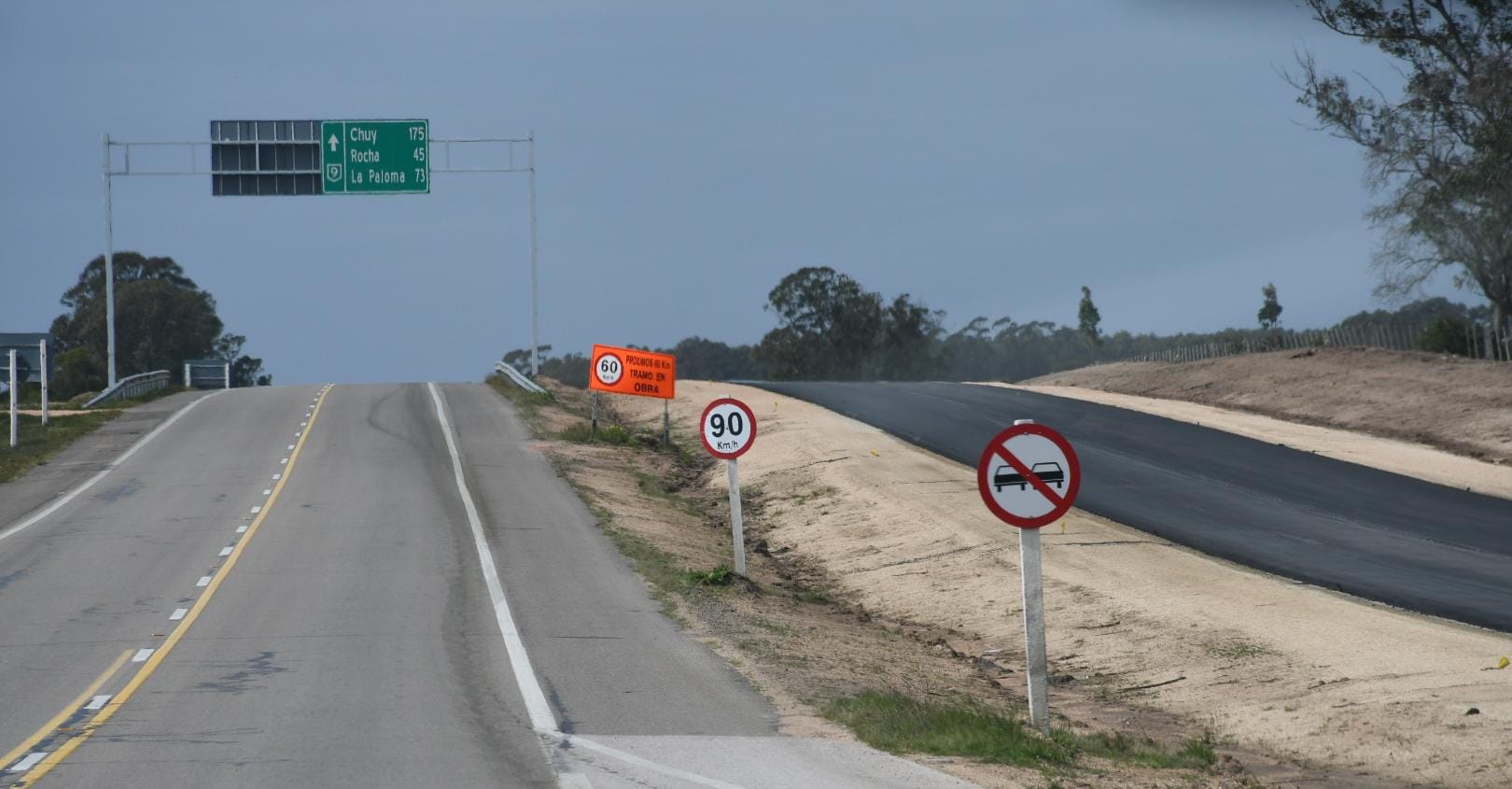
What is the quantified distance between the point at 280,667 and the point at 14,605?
633cm

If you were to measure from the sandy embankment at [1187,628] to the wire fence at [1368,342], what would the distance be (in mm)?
33015

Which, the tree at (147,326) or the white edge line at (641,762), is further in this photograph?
the tree at (147,326)

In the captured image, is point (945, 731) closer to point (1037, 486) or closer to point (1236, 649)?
point (1037, 486)

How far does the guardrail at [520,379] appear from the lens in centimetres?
5097

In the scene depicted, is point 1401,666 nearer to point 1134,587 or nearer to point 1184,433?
point 1134,587

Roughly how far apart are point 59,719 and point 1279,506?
20.2 metres

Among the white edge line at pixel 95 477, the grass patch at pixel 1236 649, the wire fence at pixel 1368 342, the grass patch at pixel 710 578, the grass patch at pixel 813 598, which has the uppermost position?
the wire fence at pixel 1368 342

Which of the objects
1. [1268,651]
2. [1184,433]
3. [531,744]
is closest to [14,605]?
[531,744]

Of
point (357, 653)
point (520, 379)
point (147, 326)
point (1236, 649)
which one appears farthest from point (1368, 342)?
point (147, 326)

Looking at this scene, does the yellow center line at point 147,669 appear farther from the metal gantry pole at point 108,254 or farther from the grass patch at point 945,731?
the metal gantry pole at point 108,254

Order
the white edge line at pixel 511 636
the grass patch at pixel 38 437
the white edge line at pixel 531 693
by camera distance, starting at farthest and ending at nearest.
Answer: the grass patch at pixel 38 437
the white edge line at pixel 511 636
the white edge line at pixel 531 693

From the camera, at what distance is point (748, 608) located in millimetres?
18234

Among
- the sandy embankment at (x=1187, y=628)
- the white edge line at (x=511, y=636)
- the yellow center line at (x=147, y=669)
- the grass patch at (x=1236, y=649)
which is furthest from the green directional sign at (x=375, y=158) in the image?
the grass patch at (x=1236, y=649)

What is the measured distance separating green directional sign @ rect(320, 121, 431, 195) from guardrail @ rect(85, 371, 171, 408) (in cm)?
1002
